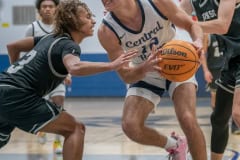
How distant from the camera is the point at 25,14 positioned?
42.6 feet

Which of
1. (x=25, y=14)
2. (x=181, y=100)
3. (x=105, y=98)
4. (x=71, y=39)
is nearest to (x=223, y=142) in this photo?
(x=181, y=100)

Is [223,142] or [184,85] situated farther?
[223,142]

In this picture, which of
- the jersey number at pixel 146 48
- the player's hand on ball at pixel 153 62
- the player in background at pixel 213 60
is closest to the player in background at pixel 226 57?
the jersey number at pixel 146 48

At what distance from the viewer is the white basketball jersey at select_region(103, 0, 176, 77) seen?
4.98 meters

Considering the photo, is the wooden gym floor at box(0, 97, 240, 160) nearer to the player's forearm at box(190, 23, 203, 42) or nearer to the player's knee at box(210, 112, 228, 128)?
the player's knee at box(210, 112, 228, 128)

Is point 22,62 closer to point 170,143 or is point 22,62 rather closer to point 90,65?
point 90,65

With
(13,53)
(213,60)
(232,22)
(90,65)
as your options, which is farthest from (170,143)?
(213,60)

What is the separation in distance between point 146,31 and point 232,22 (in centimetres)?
84

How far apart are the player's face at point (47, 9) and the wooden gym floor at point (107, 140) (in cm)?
168

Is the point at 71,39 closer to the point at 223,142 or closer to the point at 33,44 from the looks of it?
the point at 33,44

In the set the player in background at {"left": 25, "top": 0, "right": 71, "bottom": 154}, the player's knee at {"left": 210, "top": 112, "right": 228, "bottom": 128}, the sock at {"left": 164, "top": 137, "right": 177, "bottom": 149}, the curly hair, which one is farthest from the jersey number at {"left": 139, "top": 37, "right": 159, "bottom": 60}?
the player in background at {"left": 25, "top": 0, "right": 71, "bottom": 154}

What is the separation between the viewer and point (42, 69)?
4.68 m

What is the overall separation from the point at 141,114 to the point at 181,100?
389 millimetres

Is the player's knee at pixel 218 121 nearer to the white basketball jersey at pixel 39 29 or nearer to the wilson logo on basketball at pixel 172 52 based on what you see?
the wilson logo on basketball at pixel 172 52
